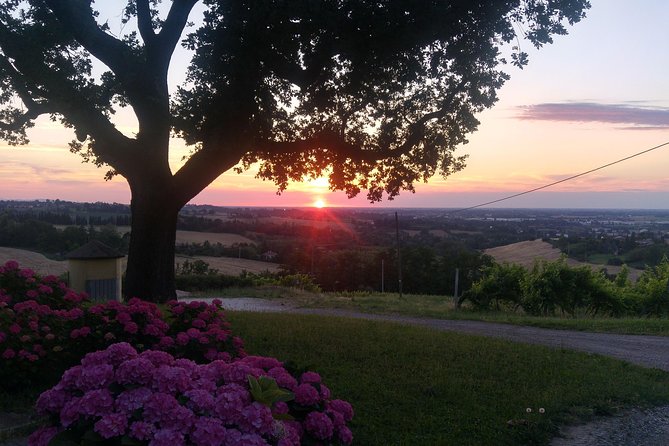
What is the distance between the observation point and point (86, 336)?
18.5ft

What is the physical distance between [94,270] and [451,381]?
11.7 metres

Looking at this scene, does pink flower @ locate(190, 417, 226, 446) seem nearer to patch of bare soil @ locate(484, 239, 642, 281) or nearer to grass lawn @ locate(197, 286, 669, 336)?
grass lawn @ locate(197, 286, 669, 336)

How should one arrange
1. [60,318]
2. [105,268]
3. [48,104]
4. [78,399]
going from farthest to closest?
[105,268]
[48,104]
[60,318]
[78,399]

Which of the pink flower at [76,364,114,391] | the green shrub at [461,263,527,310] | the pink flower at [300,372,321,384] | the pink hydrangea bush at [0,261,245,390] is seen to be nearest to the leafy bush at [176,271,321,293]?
the green shrub at [461,263,527,310]

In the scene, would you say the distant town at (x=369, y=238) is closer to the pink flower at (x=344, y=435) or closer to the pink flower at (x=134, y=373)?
the pink flower at (x=344, y=435)

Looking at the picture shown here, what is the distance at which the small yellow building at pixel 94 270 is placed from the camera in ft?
52.4

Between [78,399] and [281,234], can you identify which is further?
[281,234]

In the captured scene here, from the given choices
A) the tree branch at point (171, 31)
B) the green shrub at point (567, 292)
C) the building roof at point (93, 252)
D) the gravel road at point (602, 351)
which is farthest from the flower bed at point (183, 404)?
the green shrub at point (567, 292)

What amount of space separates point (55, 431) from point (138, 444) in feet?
1.89

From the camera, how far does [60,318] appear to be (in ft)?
19.6

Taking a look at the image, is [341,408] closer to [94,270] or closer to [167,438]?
[167,438]

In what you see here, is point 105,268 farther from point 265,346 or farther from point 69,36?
point 265,346

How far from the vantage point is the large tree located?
10.6 metres

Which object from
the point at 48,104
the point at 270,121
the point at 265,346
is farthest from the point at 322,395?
the point at 48,104
